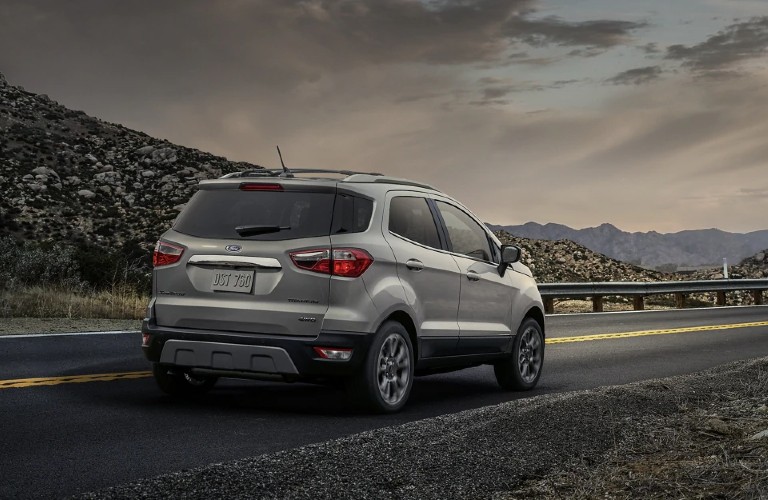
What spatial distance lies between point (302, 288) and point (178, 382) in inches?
71.6

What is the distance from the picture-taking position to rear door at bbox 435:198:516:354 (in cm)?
1031

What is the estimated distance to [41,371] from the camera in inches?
434

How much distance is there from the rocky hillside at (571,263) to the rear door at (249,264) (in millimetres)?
52646

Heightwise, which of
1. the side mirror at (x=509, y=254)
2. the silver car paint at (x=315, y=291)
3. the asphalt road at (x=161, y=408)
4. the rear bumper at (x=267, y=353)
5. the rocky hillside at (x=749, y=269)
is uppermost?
the rocky hillside at (x=749, y=269)

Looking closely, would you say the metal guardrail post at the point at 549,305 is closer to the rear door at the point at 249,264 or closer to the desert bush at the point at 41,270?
the desert bush at the point at 41,270

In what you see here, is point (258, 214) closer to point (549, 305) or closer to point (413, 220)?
point (413, 220)

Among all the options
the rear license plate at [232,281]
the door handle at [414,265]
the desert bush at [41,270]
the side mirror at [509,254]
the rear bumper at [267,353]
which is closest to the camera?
the rear bumper at [267,353]

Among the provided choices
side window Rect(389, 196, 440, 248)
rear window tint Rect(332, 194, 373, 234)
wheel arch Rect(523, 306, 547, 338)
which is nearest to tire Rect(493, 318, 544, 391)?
wheel arch Rect(523, 306, 547, 338)

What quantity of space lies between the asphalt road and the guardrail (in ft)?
30.8

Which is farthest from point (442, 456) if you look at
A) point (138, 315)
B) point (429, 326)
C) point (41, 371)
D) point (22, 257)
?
point (22, 257)

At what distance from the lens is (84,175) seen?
72.4 metres

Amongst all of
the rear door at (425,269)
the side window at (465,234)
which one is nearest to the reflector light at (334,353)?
the rear door at (425,269)

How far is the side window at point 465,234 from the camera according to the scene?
10.5m

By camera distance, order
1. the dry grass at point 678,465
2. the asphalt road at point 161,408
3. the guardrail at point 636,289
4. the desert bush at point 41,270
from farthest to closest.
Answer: the guardrail at point 636,289 → the desert bush at point 41,270 → the asphalt road at point 161,408 → the dry grass at point 678,465
